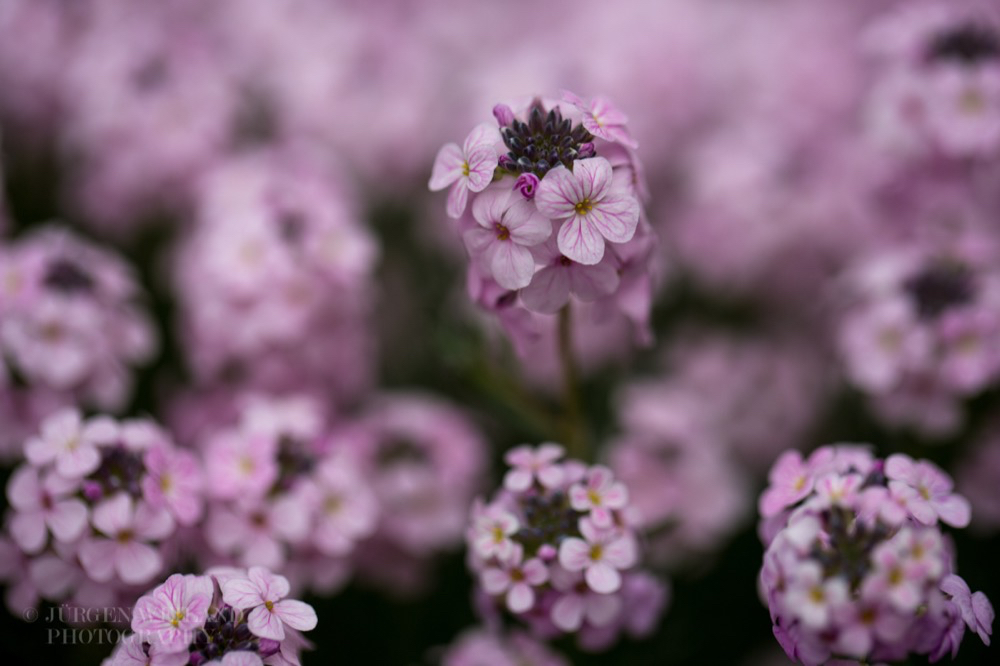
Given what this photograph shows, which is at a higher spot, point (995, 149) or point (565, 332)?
point (995, 149)

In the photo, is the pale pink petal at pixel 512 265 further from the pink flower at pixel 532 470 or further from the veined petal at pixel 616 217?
the pink flower at pixel 532 470

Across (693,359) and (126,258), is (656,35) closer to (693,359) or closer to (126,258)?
(693,359)

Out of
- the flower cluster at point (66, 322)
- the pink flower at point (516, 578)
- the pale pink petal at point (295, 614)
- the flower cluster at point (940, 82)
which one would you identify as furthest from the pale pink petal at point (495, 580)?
the flower cluster at point (940, 82)

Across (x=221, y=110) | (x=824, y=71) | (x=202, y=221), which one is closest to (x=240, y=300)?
(x=202, y=221)

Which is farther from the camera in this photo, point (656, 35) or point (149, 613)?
point (656, 35)

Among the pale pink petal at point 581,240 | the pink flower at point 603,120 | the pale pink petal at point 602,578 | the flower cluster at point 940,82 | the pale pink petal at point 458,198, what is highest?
the flower cluster at point 940,82

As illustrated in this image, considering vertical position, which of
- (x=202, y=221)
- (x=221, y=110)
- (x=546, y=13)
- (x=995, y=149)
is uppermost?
(x=546, y=13)
